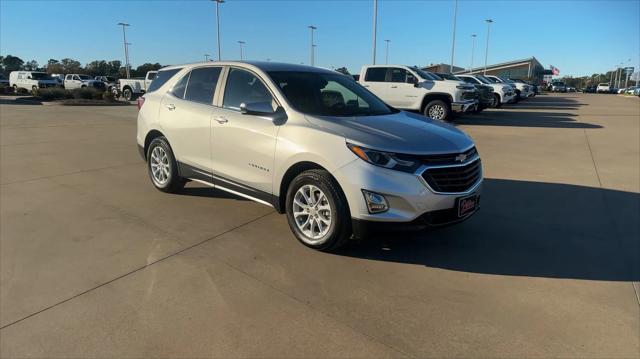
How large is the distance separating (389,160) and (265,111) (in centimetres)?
139

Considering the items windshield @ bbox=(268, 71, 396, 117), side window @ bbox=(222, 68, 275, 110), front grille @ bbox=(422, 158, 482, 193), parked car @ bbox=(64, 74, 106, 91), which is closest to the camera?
front grille @ bbox=(422, 158, 482, 193)

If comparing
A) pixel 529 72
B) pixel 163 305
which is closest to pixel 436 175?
pixel 163 305

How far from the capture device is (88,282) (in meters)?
3.44

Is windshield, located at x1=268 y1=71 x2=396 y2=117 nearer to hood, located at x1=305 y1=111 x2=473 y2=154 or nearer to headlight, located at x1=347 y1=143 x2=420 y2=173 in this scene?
hood, located at x1=305 y1=111 x2=473 y2=154

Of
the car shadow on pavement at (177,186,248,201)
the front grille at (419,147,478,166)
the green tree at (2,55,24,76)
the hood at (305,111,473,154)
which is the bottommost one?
the car shadow on pavement at (177,186,248,201)

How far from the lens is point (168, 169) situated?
5.73m

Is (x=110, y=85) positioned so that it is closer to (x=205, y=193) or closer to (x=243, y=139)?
(x=205, y=193)

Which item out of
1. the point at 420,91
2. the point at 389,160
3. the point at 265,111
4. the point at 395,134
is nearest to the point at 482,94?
the point at 420,91

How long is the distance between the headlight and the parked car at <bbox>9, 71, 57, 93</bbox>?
138ft

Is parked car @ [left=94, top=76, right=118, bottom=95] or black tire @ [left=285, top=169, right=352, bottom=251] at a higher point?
parked car @ [left=94, top=76, right=118, bottom=95]

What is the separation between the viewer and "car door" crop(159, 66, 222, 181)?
5.06 meters

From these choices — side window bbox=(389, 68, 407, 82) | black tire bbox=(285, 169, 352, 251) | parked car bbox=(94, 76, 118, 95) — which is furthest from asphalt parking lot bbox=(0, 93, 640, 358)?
parked car bbox=(94, 76, 118, 95)

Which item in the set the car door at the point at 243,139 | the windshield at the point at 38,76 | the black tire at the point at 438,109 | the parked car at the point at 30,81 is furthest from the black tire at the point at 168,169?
the windshield at the point at 38,76

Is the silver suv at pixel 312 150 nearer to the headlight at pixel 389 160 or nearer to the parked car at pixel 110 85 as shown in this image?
the headlight at pixel 389 160
